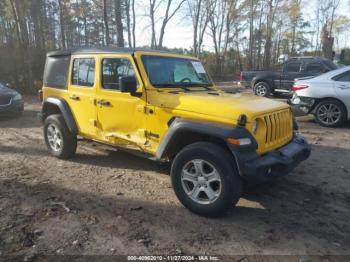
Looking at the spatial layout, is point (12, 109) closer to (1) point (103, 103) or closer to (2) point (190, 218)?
(1) point (103, 103)

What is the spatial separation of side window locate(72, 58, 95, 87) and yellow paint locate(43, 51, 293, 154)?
0.09 meters

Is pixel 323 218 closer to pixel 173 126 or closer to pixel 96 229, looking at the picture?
pixel 173 126

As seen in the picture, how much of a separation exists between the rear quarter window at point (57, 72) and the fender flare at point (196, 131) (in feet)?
8.66

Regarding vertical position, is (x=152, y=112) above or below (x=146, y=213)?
above

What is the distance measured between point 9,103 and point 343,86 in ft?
32.5

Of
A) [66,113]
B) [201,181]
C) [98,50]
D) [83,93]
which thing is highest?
[98,50]

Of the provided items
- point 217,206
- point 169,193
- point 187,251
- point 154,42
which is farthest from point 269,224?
point 154,42

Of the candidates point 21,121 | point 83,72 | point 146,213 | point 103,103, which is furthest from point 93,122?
point 21,121

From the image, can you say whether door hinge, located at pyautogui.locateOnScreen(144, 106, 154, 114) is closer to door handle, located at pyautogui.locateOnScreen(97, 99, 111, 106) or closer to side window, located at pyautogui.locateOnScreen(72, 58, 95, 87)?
door handle, located at pyautogui.locateOnScreen(97, 99, 111, 106)

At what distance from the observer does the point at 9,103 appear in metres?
10.4

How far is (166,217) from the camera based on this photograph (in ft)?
12.4

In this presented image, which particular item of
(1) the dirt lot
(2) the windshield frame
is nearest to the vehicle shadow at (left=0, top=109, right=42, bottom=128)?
(1) the dirt lot

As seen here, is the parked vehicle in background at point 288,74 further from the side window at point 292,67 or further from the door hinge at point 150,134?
the door hinge at point 150,134

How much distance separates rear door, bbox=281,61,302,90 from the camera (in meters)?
13.6
